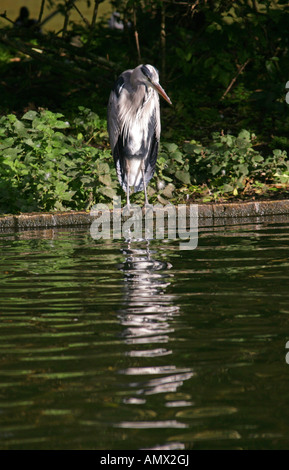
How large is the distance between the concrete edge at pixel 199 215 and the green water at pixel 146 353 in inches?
110

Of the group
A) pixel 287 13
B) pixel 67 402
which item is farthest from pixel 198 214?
pixel 67 402

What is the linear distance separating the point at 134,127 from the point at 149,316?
19.8 ft

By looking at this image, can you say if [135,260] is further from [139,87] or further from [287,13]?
[287,13]

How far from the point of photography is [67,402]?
2.98 m

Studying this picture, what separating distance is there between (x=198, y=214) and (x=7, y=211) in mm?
2116

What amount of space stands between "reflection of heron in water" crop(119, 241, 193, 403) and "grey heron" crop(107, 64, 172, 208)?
11.5 feet

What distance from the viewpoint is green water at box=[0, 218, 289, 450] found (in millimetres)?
2701

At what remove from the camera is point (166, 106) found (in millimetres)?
15203

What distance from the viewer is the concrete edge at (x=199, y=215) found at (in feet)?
30.8

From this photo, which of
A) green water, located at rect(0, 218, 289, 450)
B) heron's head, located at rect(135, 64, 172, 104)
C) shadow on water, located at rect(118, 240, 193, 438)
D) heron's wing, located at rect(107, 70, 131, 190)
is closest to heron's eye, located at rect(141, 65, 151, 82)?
heron's head, located at rect(135, 64, 172, 104)

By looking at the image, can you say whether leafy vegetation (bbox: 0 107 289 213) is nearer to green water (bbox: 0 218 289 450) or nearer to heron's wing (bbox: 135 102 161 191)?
heron's wing (bbox: 135 102 161 191)

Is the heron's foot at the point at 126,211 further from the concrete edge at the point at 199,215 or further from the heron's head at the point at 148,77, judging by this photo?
the heron's head at the point at 148,77

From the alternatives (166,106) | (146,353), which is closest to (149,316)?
(146,353)

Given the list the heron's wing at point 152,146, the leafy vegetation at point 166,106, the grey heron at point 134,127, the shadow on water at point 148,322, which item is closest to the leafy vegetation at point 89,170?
the leafy vegetation at point 166,106
